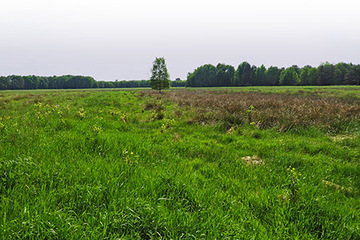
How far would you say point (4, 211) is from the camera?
2.04 m

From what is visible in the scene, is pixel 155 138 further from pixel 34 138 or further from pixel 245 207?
pixel 245 207

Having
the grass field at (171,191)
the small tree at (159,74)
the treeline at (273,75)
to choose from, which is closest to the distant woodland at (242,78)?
the treeline at (273,75)

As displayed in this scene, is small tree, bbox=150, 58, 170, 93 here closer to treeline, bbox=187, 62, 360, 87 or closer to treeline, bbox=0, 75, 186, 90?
treeline, bbox=187, 62, 360, 87

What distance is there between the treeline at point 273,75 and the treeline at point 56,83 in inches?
1567

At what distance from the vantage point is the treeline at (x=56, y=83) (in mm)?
114981

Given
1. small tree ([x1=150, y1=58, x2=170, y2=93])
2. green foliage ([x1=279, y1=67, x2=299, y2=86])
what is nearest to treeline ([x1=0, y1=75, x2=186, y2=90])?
green foliage ([x1=279, y1=67, x2=299, y2=86])

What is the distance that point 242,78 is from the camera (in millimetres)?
96438

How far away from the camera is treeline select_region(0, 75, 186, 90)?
4527 inches

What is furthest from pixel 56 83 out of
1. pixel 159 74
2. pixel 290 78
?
pixel 290 78

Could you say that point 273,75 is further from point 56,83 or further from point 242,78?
point 56,83

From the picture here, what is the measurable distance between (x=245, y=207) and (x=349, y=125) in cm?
836

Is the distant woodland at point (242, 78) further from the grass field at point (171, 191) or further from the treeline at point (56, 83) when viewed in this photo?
the grass field at point (171, 191)

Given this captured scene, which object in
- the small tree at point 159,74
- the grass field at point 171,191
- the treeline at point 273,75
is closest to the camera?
the grass field at point 171,191

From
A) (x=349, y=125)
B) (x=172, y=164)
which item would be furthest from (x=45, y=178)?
(x=349, y=125)
